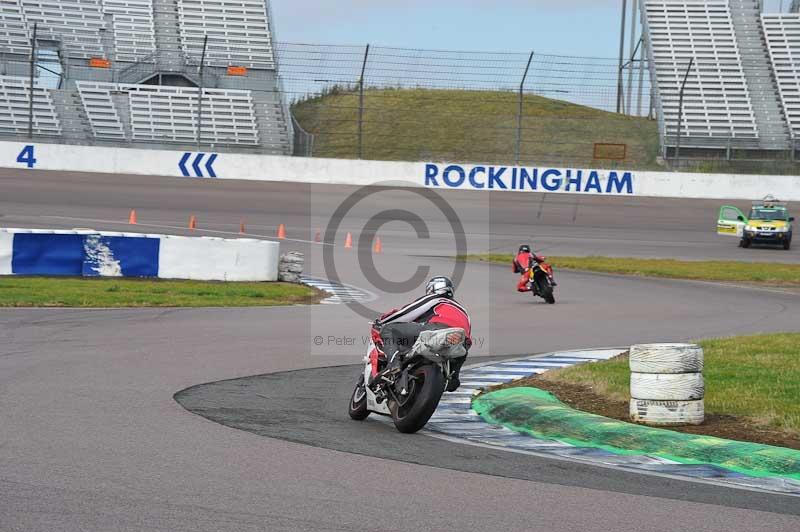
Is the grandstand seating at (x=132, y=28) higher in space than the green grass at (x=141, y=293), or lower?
higher

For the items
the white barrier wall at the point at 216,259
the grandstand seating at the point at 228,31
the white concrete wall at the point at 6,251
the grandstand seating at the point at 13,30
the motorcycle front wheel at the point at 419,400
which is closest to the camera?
the motorcycle front wheel at the point at 419,400

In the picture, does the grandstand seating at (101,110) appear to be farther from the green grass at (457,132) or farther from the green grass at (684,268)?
the green grass at (684,268)

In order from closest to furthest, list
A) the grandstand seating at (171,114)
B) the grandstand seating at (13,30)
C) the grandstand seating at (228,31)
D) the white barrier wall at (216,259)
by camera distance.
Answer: the white barrier wall at (216,259) < the grandstand seating at (171,114) < the grandstand seating at (13,30) < the grandstand seating at (228,31)

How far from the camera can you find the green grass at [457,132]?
41.1m

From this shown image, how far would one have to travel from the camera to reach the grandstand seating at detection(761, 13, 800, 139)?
44.3m

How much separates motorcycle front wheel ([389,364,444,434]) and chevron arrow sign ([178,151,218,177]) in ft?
101

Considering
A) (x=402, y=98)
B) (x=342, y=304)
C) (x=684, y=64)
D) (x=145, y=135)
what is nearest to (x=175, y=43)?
(x=145, y=135)

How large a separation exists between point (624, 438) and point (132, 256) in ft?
47.8

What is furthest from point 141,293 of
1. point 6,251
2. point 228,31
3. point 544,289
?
point 228,31

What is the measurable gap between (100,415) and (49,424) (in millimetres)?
557

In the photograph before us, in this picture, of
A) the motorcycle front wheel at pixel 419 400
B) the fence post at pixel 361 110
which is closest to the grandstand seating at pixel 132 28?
the fence post at pixel 361 110

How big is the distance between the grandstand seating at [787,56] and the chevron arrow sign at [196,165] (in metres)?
21.3

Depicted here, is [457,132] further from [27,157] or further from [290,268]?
[290,268]

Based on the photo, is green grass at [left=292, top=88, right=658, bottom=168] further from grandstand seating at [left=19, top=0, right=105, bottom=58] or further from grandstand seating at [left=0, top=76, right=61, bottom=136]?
grandstand seating at [left=0, top=76, right=61, bottom=136]
